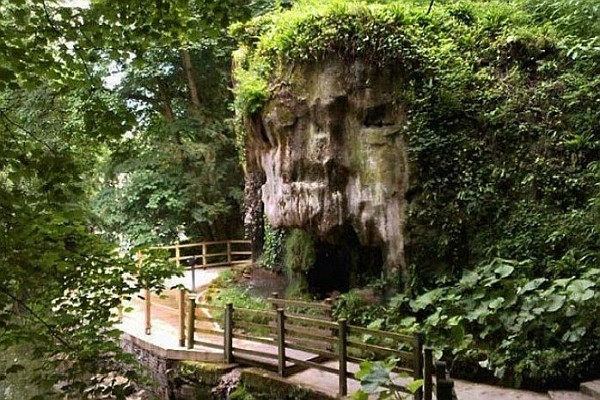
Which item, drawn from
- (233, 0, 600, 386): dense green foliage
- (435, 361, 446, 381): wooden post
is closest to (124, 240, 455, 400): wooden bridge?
(233, 0, 600, 386): dense green foliage

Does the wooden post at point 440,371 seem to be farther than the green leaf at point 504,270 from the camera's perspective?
No

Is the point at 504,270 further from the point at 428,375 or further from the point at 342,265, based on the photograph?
the point at 342,265

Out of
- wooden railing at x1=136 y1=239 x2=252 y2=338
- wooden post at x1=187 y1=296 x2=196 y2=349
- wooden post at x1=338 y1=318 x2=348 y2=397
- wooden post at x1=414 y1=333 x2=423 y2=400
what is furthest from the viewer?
wooden railing at x1=136 y1=239 x2=252 y2=338

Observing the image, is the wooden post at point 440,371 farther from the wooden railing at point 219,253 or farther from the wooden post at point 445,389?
the wooden railing at point 219,253

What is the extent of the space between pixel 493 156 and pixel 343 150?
2172mm

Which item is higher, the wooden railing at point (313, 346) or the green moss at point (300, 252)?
the green moss at point (300, 252)

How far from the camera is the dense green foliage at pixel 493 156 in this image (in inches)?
207

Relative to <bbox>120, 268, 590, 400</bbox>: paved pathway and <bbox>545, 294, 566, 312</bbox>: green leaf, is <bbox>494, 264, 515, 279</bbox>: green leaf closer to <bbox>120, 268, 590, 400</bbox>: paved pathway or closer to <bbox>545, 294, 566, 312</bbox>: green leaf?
<bbox>545, 294, 566, 312</bbox>: green leaf

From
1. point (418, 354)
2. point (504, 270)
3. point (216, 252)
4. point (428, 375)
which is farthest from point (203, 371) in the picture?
point (216, 252)

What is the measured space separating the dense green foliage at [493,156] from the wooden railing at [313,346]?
0.56 metres

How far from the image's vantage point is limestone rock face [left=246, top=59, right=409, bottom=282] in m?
7.50

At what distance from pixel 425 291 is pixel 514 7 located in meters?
4.97

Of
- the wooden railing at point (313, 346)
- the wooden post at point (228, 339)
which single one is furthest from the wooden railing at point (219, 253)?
the wooden post at point (228, 339)

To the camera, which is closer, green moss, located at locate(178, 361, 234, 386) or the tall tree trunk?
green moss, located at locate(178, 361, 234, 386)
